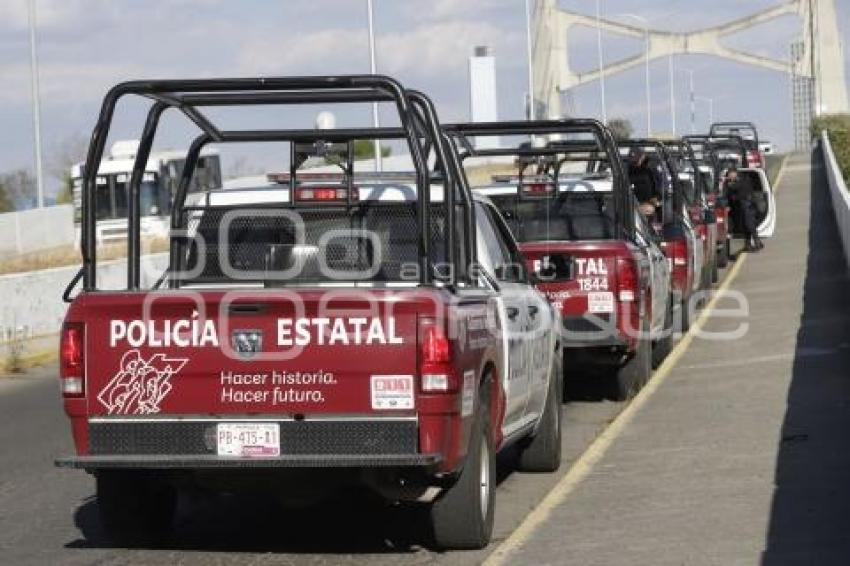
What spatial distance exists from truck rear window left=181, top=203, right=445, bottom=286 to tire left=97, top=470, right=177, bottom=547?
130 centimetres

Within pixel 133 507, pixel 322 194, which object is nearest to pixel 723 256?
pixel 322 194

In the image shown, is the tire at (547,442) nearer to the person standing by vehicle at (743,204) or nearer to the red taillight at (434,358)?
the red taillight at (434,358)

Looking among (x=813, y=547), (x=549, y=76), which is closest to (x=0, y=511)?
(x=813, y=547)

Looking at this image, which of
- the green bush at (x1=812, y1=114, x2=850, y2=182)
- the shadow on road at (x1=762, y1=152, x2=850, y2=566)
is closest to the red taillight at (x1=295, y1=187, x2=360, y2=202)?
the shadow on road at (x1=762, y1=152, x2=850, y2=566)

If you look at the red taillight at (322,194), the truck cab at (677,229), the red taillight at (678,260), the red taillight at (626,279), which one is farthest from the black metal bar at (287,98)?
the red taillight at (678,260)

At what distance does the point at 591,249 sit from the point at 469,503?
563 cm

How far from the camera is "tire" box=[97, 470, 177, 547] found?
880cm

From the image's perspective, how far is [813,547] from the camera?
27.5 ft

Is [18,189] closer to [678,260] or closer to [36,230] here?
[36,230]

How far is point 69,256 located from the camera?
4700cm

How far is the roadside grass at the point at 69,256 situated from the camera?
37.7 meters

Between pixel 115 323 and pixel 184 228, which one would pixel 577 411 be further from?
pixel 115 323

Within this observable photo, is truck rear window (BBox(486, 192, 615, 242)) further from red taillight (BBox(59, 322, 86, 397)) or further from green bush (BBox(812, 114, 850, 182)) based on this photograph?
green bush (BBox(812, 114, 850, 182))

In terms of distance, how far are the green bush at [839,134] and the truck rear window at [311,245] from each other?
51527 mm
